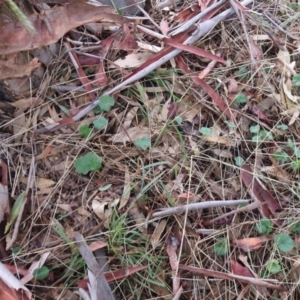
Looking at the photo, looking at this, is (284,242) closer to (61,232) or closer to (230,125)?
(230,125)

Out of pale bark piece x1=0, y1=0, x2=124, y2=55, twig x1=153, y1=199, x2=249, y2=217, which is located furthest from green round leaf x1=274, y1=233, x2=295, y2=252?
pale bark piece x1=0, y1=0, x2=124, y2=55

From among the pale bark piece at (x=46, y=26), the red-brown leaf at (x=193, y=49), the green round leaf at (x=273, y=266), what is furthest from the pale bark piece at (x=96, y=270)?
the red-brown leaf at (x=193, y=49)

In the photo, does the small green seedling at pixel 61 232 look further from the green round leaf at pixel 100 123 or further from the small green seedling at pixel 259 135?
the small green seedling at pixel 259 135

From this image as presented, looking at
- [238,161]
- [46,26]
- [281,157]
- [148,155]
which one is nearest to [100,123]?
[148,155]

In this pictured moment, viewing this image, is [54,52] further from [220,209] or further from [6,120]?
[220,209]

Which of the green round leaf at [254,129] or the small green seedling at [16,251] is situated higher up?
the small green seedling at [16,251]

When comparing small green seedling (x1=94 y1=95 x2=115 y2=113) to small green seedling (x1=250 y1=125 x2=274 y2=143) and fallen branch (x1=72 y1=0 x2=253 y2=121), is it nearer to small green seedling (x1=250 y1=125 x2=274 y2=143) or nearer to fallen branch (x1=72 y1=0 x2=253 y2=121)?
fallen branch (x1=72 y1=0 x2=253 y2=121)
